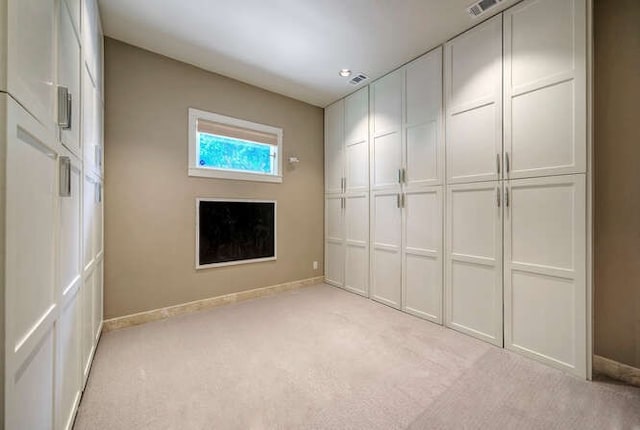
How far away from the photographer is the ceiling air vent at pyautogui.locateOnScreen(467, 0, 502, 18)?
227 cm

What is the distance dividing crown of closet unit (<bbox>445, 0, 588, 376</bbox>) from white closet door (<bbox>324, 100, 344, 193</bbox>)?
174cm

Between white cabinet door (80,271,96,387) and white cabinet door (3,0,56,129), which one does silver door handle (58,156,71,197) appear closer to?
white cabinet door (3,0,56,129)

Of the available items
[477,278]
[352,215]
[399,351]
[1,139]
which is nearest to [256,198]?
[352,215]

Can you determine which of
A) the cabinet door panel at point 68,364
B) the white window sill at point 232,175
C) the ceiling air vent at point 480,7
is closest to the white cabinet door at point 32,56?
the cabinet door panel at point 68,364

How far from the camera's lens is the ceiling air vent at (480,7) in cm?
227

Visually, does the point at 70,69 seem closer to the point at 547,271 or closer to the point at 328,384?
the point at 328,384

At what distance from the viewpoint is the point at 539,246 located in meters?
2.20

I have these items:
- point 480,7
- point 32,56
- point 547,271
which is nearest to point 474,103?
point 480,7

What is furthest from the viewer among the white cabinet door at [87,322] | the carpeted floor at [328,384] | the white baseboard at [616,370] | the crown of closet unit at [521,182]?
Answer: the crown of closet unit at [521,182]

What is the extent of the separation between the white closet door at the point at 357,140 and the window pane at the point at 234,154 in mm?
1155

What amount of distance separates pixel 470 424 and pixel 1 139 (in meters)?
2.39

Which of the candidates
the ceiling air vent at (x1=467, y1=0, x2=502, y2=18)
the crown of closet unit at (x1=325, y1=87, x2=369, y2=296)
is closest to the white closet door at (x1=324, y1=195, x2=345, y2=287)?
the crown of closet unit at (x1=325, y1=87, x2=369, y2=296)

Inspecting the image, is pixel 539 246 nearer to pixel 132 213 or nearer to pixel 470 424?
pixel 470 424

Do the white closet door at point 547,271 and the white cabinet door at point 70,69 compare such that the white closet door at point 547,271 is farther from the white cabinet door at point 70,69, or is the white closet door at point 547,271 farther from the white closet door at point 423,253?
the white cabinet door at point 70,69
